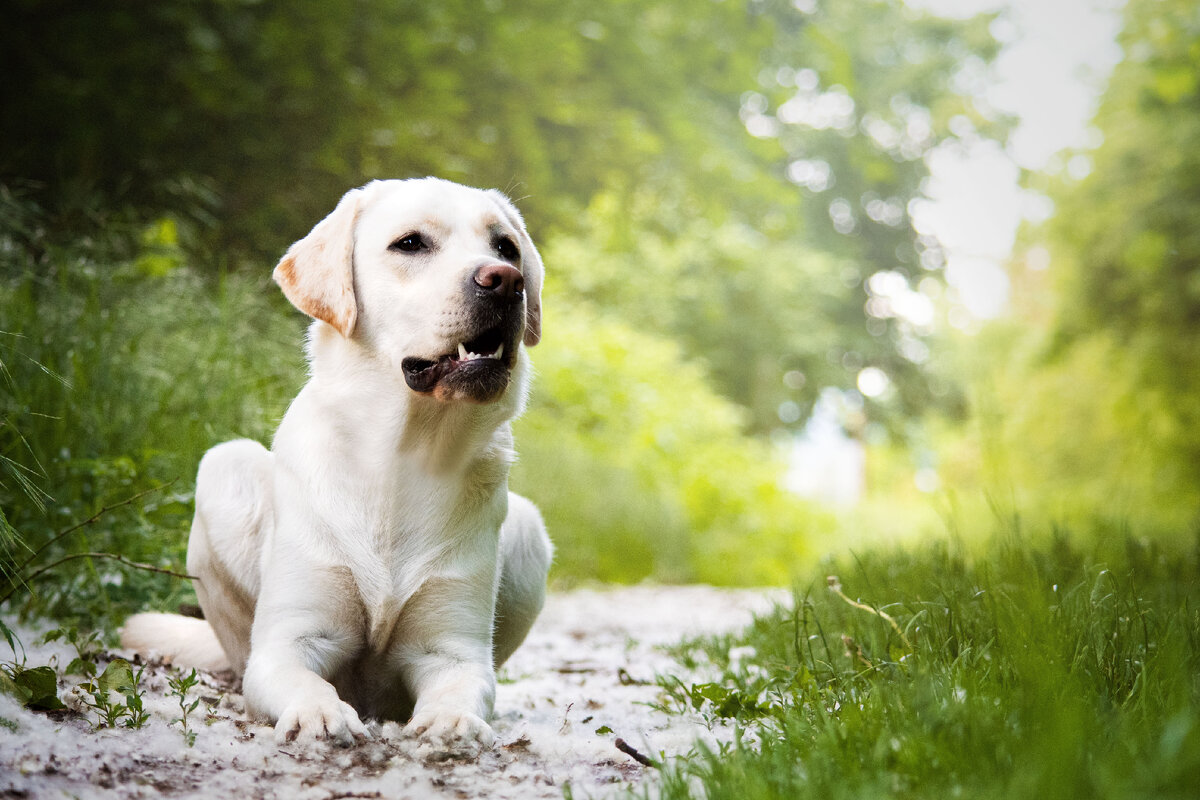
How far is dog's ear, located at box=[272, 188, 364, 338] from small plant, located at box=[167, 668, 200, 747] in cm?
102

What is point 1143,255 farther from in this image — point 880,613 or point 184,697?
point 184,697

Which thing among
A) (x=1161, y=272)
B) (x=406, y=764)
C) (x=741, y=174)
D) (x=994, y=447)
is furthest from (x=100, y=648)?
(x=1161, y=272)

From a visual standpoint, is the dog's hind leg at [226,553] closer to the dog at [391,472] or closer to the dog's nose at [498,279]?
the dog at [391,472]

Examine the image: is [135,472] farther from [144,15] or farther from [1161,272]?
[1161,272]

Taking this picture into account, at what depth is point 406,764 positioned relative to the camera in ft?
6.89

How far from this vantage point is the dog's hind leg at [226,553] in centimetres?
295

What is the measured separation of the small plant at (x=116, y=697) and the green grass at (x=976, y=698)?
1.24 m

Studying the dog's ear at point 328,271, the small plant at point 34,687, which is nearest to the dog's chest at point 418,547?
the dog's ear at point 328,271

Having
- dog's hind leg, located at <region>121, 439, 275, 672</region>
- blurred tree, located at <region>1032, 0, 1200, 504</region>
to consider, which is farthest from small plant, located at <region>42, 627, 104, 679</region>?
blurred tree, located at <region>1032, 0, 1200, 504</region>

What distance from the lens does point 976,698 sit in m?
1.95

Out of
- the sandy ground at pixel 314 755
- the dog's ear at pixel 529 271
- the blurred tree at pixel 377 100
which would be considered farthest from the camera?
the blurred tree at pixel 377 100

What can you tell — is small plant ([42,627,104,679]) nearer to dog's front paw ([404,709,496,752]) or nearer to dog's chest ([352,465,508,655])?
dog's chest ([352,465,508,655])

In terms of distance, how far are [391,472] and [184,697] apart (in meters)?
0.78

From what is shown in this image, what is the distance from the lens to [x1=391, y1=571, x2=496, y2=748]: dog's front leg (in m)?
2.52
